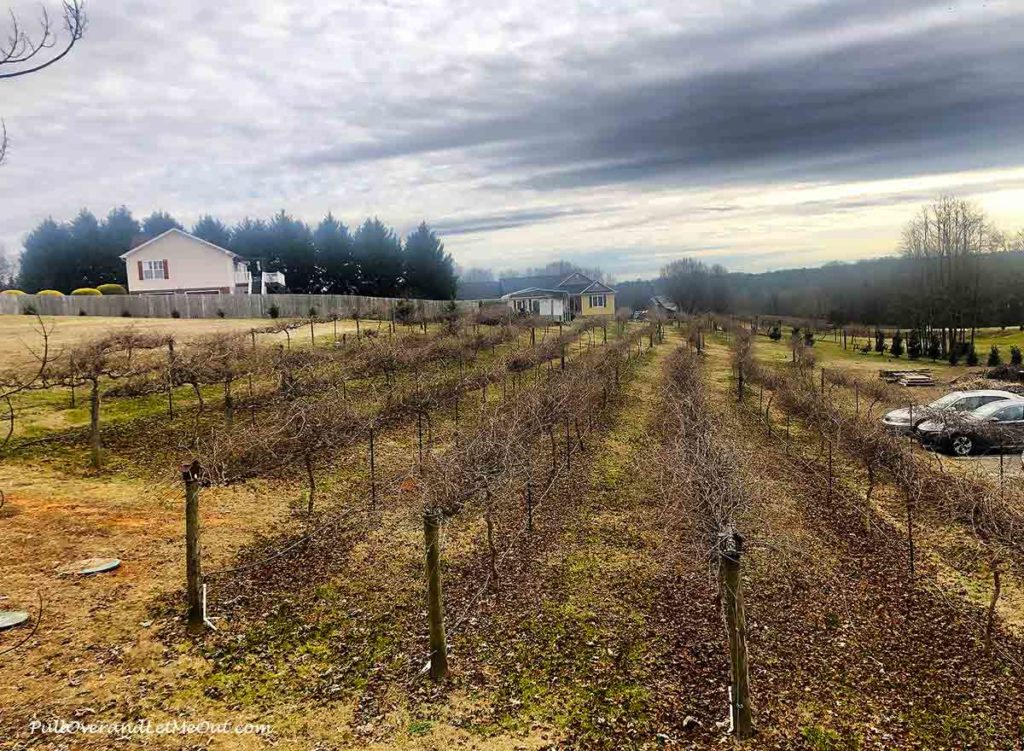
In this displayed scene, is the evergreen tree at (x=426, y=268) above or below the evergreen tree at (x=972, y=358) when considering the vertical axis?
above

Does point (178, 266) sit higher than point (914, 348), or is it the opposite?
point (178, 266)

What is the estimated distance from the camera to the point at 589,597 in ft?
30.2

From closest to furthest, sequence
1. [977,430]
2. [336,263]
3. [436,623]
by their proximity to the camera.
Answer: [436,623]
[977,430]
[336,263]

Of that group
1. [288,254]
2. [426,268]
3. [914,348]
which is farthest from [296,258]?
[914,348]

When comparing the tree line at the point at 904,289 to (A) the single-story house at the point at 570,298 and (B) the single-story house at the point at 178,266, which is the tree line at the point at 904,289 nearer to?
(A) the single-story house at the point at 570,298

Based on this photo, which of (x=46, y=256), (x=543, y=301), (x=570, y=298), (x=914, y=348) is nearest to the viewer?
(x=914, y=348)

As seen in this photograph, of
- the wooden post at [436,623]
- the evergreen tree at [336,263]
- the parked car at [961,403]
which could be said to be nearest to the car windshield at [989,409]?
the parked car at [961,403]

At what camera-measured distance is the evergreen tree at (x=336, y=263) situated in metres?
59.2

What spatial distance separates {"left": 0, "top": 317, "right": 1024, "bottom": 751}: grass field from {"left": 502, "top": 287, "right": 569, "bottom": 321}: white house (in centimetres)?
4811

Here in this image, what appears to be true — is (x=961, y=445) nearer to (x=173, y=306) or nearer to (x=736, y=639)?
(x=736, y=639)

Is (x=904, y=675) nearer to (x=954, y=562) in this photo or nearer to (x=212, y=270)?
(x=954, y=562)

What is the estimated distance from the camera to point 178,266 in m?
46.4

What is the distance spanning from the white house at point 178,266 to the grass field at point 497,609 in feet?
113

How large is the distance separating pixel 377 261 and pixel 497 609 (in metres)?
54.7
